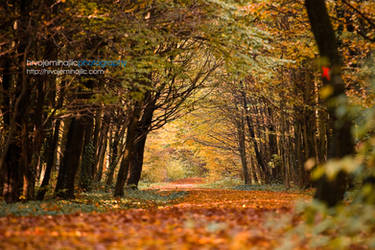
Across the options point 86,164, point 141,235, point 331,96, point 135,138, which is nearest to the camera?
point 141,235

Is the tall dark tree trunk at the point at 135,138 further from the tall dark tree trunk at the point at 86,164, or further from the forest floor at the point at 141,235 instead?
the forest floor at the point at 141,235

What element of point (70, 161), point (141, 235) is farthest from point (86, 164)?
point (141, 235)

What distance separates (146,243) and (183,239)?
0.45 metres

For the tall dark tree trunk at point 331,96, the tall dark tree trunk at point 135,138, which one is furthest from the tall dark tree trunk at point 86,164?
the tall dark tree trunk at point 331,96

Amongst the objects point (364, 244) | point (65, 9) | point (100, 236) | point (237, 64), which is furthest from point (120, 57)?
point (364, 244)

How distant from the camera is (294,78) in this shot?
1672 centimetres

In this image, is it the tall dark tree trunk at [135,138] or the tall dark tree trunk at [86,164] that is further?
the tall dark tree trunk at [86,164]

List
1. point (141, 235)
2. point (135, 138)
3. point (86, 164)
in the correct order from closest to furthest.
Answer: point (141, 235)
point (86, 164)
point (135, 138)

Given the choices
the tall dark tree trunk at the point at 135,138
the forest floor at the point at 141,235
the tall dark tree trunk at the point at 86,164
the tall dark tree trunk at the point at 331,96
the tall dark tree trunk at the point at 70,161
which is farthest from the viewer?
the tall dark tree trunk at the point at 86,164

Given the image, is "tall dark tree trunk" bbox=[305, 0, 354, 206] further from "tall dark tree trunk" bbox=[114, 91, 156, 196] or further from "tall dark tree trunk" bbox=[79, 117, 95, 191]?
"tall dark tree trunk" bbox=[79, 117, 95, 191]

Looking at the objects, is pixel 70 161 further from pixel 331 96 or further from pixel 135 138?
pixel 331 96

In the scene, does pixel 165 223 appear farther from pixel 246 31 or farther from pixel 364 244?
pixel 246 31

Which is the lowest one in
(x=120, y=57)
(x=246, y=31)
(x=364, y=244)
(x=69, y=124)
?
(x=364, y=244)

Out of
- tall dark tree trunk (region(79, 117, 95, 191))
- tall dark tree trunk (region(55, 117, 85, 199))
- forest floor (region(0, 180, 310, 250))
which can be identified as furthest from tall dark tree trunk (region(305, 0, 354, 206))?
tall dark tree trunk (region(79, 117, 95, 191))
